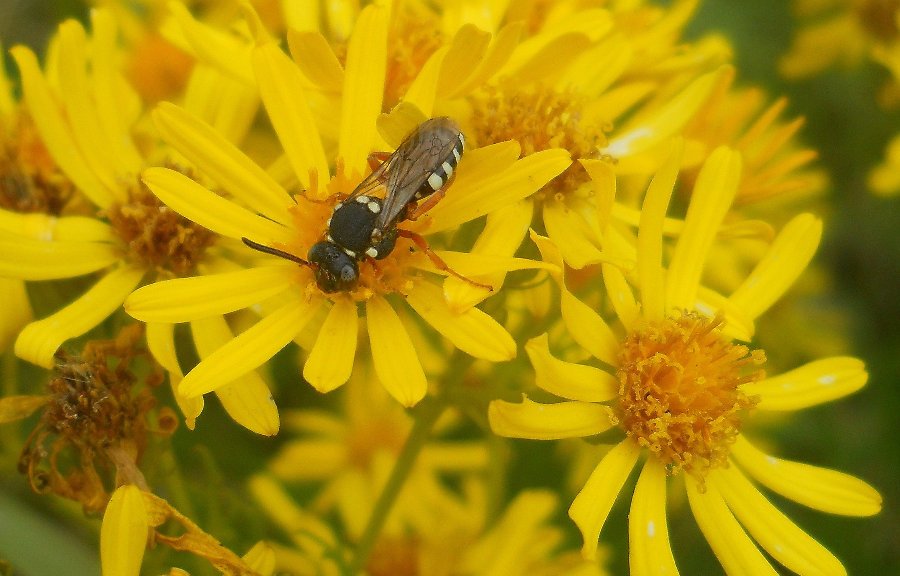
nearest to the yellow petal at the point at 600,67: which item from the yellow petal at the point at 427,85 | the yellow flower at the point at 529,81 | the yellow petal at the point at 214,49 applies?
the yellow flower at the point at 529,81

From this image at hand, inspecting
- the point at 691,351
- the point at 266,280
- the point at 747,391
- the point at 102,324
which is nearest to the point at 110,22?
the point at 102,324

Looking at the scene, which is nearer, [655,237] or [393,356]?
[393,356]

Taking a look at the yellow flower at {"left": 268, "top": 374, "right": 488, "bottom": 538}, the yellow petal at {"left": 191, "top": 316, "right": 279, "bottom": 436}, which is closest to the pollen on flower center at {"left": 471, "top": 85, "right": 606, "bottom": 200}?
the yellow petal at {"left": 191, "top": 316, "right": 279, "bottom": 436}

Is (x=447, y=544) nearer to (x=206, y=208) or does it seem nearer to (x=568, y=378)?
(x=568, y=378)

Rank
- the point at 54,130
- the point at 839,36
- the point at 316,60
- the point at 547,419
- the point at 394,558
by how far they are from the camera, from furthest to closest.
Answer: the point at 839,36, the point at 394,558, the point at 54,130, the point at 316,60, the point at 547,419

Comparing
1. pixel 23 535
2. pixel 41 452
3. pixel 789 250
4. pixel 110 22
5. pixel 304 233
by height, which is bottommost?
pixel 23 535

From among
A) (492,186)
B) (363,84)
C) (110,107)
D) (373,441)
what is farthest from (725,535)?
(373,441)

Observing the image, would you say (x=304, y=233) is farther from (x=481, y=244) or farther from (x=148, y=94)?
(x=148, y=94)

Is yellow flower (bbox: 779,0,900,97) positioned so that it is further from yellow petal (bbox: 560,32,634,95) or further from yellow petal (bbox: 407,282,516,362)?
yellow petal (bbox: 407,282,516,362)
